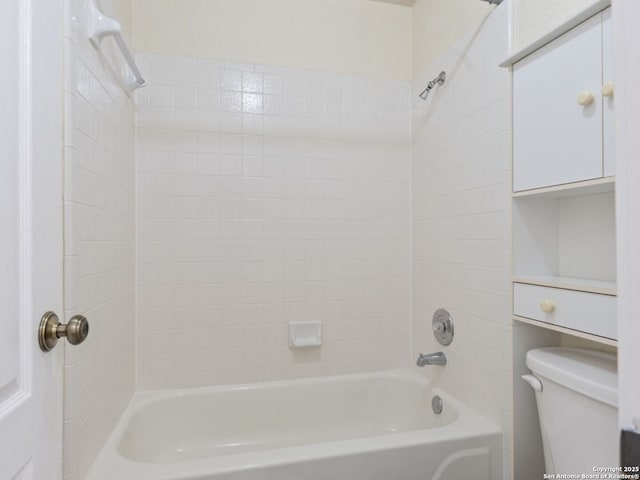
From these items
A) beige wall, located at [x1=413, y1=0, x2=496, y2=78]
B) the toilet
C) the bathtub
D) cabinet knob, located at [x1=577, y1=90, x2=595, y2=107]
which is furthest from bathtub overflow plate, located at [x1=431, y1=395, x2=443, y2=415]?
beige wall, located at [x1=413, y1=0, x2=496, y2=78]

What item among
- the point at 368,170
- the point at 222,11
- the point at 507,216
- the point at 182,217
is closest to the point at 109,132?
the point at 182,217

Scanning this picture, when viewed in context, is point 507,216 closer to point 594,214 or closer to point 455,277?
point 594,214

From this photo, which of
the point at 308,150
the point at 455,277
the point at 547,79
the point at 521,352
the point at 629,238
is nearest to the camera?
the point at 629,238

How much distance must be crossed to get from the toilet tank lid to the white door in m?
1.30

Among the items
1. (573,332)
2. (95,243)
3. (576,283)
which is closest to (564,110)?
(576,283)

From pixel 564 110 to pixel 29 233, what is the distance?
1.44 metres

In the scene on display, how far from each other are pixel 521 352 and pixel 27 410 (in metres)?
1.47

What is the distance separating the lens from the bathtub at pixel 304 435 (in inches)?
46.7

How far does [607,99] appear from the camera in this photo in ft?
3.17

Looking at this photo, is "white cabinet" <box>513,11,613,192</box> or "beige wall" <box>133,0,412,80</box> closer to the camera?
"white cabinet" <box>513,11,613,192</box>

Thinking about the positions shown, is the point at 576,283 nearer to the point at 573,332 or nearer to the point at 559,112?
the point at 573,332

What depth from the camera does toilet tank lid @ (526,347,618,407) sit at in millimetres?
926

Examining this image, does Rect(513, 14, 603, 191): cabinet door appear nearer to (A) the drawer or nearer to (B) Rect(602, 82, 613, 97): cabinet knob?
(B) Rect(602, 82, 613, 97): cabinet knob

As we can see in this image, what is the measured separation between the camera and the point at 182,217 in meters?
1.82
